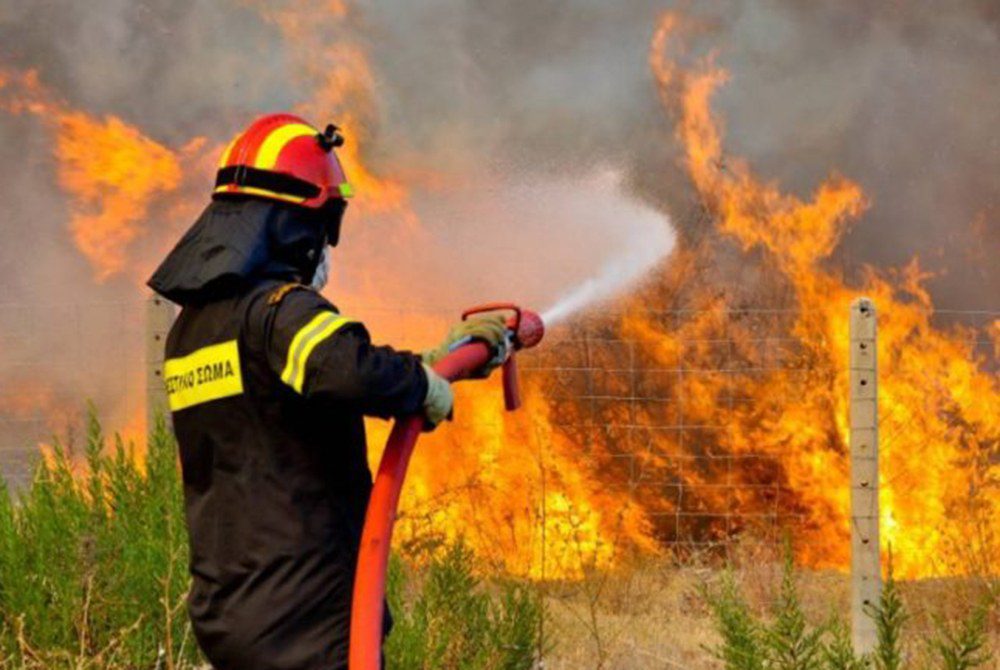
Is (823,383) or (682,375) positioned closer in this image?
(823,383)

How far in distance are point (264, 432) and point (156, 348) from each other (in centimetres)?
370

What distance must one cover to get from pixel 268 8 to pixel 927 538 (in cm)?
734

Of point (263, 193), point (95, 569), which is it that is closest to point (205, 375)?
point (263, 193)

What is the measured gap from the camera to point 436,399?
315cm

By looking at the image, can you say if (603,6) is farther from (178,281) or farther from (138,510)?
(178,281)

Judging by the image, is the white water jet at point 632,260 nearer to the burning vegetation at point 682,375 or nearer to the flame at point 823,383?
the burning vegetation at point 682,375

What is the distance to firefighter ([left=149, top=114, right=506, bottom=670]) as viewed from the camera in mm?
3148

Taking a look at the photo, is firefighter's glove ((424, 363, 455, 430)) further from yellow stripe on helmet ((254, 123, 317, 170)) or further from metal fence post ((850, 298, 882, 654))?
metal fence post ((850, 298, 882, 654))

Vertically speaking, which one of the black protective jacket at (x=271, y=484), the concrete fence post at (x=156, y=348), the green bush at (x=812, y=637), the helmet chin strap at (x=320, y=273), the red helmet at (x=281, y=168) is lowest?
the green bush at (x=812, y=637)

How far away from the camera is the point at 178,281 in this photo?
324cm

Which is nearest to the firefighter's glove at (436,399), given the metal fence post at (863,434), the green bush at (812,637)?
the green bush at (812,637)

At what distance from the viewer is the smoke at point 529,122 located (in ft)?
39.1

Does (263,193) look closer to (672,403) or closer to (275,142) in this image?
(275,142)

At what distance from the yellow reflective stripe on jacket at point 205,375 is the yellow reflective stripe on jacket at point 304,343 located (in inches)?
8.3
